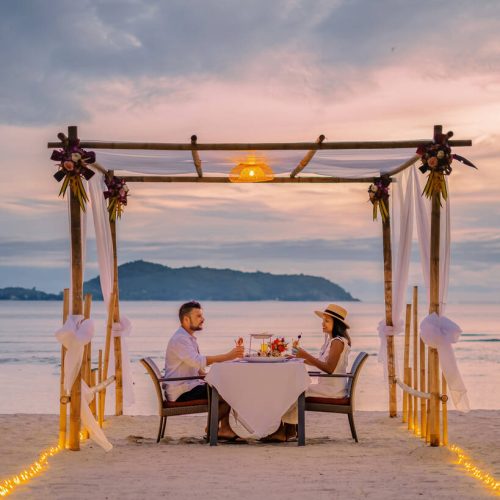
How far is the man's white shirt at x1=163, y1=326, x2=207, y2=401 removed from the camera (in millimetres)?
7820

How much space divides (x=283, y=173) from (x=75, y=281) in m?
2.61

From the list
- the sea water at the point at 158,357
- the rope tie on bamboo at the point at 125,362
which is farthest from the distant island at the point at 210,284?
the rope tie on bamboo at the point at 125,362

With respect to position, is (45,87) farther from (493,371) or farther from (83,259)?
(493,371)

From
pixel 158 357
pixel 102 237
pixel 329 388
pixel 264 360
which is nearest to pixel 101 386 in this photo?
pixel 102 237

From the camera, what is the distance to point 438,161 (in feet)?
24.6

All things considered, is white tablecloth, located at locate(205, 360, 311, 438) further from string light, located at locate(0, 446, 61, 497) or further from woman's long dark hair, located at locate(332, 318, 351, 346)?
string light, located at locate(0, 446, 61, 497)

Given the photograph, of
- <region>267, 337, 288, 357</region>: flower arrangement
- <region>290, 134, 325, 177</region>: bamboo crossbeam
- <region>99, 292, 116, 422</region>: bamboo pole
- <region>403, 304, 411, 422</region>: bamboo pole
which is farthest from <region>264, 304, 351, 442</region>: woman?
<region>99, 292, 116, 422</region>: bamboo pole

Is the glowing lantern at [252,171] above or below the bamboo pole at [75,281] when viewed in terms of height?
above

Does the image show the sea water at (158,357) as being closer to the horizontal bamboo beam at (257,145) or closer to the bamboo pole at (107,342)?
the bamboo pole at (107,342)

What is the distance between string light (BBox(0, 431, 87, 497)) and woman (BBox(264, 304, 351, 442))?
1812 mm

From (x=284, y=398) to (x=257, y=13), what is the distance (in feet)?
15.1

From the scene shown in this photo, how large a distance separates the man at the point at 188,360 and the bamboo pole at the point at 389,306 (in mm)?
2350

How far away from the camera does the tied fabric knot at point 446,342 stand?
24.1 feet

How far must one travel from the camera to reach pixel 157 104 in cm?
1232
